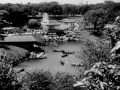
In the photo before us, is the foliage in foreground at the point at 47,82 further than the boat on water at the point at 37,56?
No

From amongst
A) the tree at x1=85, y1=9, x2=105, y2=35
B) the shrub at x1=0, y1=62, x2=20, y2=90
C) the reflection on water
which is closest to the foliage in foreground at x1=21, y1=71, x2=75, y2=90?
the shrub at x1=0, y1=62, x2=20, y2=90

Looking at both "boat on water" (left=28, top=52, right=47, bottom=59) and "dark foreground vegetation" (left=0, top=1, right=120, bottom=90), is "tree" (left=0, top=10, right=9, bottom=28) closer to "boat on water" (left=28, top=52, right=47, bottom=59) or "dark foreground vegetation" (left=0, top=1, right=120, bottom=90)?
"boat on water" (left=28, top=52, right=47, bottom=59)

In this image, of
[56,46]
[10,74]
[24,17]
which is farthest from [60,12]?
[10,74]

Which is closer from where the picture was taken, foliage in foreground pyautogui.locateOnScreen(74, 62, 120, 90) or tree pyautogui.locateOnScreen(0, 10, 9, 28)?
foliage in foreground pyautogui.locateOnScreen(74, 62, 120, 90)

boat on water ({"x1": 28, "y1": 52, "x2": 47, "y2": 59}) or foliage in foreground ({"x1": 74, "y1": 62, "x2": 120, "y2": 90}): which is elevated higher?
foliage in foreground ({"x1": 74, "y1": 62, "x2": 120, "y2": 90})

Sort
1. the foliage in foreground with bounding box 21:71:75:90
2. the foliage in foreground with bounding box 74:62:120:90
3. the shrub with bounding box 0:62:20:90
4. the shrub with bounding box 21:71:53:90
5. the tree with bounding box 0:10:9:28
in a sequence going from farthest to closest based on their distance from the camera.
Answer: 1. the tree with bounding box 0:10:9:28
2. the shrub with bounding box 21:71:53:90
3. the foliage in foreground with bounding box 21:71:75:90
4. the shrub with bounding box 0:62:20:90
5. the foliage in foreground with bounding box 74:62:120:90

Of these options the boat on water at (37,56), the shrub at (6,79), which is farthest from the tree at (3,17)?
the shrub at (6,79)

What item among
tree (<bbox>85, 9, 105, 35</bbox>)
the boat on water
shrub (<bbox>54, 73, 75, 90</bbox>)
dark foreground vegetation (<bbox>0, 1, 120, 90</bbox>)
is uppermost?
dark foreground vegetation (<bbox>0, 1, 120, 90</bbox>)

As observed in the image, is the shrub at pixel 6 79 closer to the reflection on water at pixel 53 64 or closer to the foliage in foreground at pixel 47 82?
the foliage in foreground at pixel 47 82

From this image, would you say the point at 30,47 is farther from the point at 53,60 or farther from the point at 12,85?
the point at 12,85

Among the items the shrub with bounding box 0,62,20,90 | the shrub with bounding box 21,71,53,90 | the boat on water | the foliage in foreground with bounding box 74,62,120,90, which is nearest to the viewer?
the foliage in foreground with bounding box 74,62,120,90

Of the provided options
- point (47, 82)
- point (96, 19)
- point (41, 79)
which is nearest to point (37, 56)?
point (47, 82)
